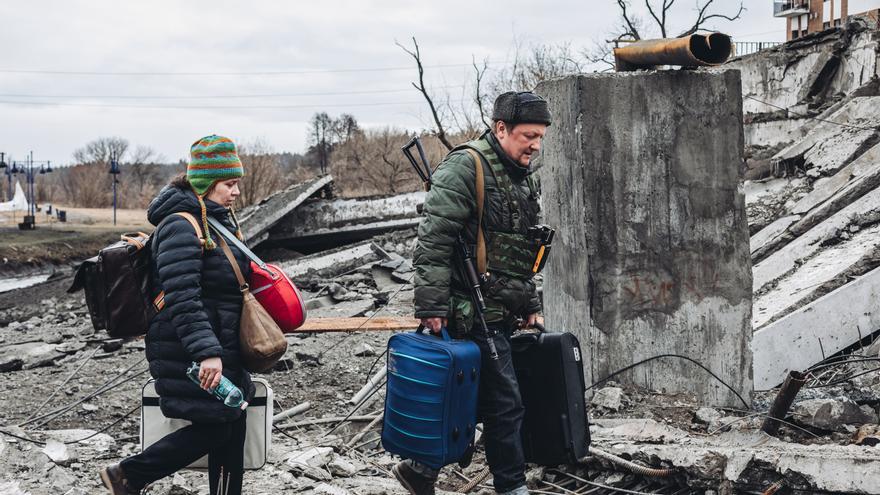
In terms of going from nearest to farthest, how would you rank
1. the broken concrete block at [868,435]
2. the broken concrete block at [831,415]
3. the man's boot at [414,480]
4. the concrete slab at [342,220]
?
1. the man's boot at [414,480]
2. the broken concrete block at [868,435]
3. the broken concrete block at [831,415]
4. the concrete slab at [342,220]

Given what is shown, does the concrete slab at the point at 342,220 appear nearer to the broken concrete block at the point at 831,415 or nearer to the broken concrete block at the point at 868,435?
the broken concrete block at the point at 831,415

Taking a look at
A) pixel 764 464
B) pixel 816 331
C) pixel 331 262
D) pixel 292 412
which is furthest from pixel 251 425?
pixel 331 262

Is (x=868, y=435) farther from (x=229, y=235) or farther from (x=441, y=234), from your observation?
(x=229, y=235)

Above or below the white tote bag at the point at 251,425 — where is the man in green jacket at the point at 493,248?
above

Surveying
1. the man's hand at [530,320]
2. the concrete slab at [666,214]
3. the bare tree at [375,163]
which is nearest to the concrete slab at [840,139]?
the concrete slab at [666,214]

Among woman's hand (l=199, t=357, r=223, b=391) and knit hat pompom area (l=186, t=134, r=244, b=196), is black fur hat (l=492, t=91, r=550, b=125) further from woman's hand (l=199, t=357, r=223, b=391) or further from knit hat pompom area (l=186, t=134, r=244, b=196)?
woman's hand (l=199, t=357, r=223, b=391)

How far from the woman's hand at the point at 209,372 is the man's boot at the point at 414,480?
2.98 feet

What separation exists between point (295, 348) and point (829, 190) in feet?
16.8

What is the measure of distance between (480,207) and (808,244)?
4393 mm

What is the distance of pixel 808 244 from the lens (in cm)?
686

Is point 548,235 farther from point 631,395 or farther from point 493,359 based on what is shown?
point 631,395

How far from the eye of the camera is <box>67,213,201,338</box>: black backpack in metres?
3.25

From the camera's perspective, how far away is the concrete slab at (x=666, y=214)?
15.9 ft

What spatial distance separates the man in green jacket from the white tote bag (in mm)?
574
